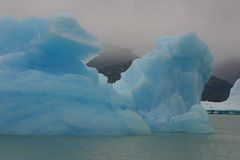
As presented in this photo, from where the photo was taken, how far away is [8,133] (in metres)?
20.3

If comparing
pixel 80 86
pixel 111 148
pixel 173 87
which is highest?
pixel 173 87

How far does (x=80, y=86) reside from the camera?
2158cm

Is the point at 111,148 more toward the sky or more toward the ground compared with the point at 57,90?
more toward the ground

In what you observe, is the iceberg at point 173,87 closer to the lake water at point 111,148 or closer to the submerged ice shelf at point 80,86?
the submerged ice shelf at point 80,86

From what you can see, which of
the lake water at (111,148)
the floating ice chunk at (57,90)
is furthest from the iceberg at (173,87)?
the lake water at (111,148)

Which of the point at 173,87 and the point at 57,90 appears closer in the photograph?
the point at 57,90

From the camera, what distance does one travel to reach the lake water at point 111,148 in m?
16.1

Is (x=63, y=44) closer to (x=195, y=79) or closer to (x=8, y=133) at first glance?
(x=8, y=133)

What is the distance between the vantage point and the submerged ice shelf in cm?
2052

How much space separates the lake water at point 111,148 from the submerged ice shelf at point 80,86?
728 millimetres

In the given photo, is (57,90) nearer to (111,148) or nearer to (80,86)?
(80,86)

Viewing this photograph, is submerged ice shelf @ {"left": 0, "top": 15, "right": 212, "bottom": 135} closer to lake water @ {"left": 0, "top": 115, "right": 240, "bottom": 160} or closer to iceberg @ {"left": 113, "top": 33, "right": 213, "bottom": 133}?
iceberg @ {"left": 113, "top": 33, "right": 213, "bottom": 133}

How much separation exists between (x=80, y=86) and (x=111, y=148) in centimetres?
432

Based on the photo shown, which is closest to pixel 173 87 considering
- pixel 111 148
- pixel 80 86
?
pixel 80 86
